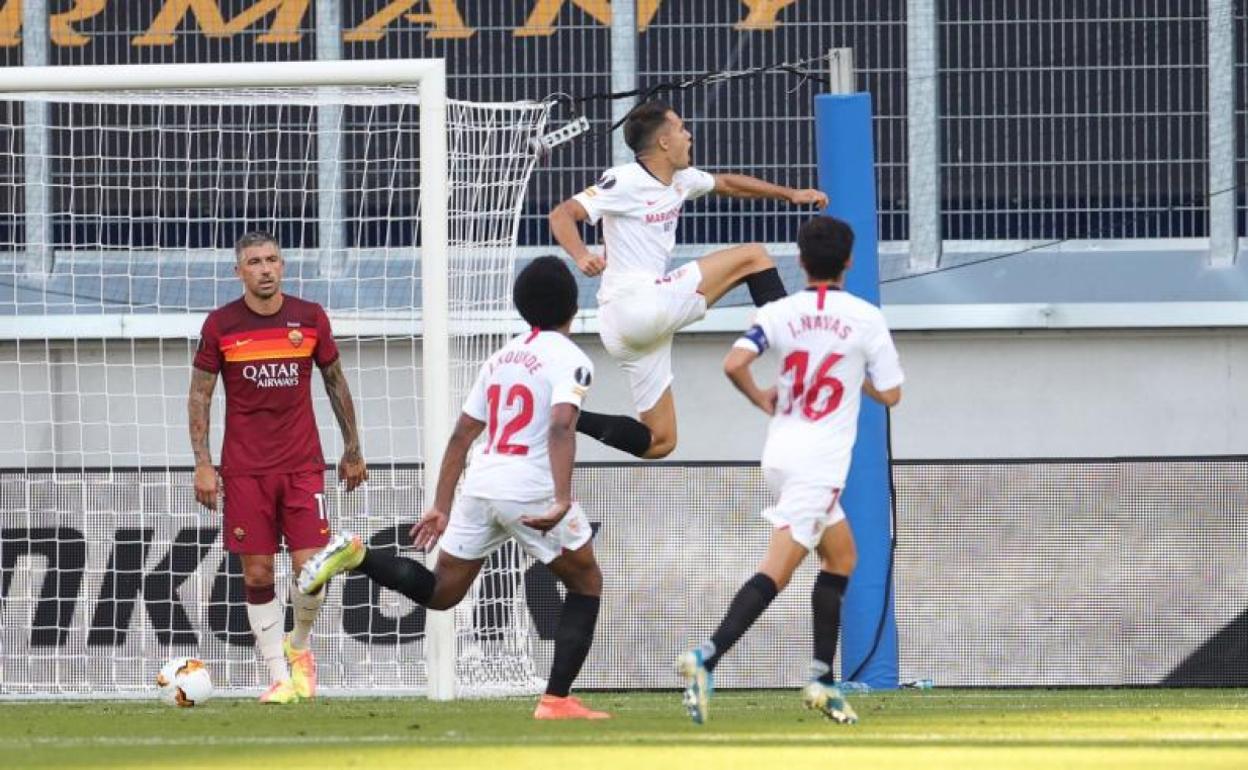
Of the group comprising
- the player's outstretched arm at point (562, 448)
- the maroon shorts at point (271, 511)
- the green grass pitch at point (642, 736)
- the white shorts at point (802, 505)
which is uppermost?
the player's outstretched arm at point (562, 448)

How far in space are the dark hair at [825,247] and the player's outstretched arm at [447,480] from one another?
3.62 feet

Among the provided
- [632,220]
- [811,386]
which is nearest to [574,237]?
[632,220]

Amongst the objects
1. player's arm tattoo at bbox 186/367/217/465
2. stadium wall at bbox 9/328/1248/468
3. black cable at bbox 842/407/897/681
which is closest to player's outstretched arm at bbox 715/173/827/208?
black cable at bbox 842/407/897/681

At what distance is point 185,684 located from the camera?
817 centimetres

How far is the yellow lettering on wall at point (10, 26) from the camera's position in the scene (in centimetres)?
1399

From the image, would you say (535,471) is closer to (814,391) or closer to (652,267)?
(814,391)

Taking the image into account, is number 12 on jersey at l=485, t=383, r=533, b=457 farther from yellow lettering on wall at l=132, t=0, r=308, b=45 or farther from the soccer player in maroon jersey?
yellow lettering on wall at l=132, t=0, r=308, b=45

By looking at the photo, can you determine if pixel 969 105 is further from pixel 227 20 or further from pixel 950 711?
pixel 950 711

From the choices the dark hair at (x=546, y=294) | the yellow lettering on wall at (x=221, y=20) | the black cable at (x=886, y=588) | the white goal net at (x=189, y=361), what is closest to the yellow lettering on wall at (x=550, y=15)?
the white goal net at (x=189, y=361)

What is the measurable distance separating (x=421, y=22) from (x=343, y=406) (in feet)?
19.1

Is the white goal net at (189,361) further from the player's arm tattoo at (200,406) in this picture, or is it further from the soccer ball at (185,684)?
the soccer ball at (185,684)

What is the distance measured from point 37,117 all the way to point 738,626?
7886 mm

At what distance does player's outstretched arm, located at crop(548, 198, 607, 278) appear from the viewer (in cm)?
765

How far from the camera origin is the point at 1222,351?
44.2 ft
